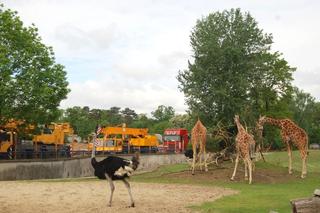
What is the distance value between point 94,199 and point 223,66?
1920 centimetres

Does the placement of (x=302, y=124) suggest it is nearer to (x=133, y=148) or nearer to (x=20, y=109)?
(x=133, y=148)

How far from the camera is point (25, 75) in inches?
1243

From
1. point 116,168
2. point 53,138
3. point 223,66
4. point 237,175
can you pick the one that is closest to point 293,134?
point 237,175

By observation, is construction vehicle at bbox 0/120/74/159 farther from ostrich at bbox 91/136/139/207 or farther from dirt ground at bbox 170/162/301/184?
ostrich at bbox 91/136/139/207

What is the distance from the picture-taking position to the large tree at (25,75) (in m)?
30.9

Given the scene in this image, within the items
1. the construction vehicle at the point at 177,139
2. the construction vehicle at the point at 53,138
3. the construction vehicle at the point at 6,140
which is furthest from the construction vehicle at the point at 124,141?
the construction vehicle at the point at 6,140

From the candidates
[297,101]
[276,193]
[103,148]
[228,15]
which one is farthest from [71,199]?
[297,101]

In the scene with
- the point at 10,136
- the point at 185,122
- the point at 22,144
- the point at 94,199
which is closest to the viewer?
the point at 94,199

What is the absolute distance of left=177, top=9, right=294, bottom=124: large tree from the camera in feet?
112

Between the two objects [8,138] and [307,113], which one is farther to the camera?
[307,113]

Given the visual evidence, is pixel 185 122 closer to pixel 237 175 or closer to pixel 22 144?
pixel 22 144

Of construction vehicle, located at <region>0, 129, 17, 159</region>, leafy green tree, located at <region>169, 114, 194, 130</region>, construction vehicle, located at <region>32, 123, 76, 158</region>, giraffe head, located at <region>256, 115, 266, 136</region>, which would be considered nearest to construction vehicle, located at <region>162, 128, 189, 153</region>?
leafy green tree, located at <region>169, 114, 194, 130</region>

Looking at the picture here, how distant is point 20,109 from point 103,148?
687 inches

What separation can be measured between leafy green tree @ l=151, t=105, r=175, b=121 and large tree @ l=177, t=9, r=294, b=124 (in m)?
102
